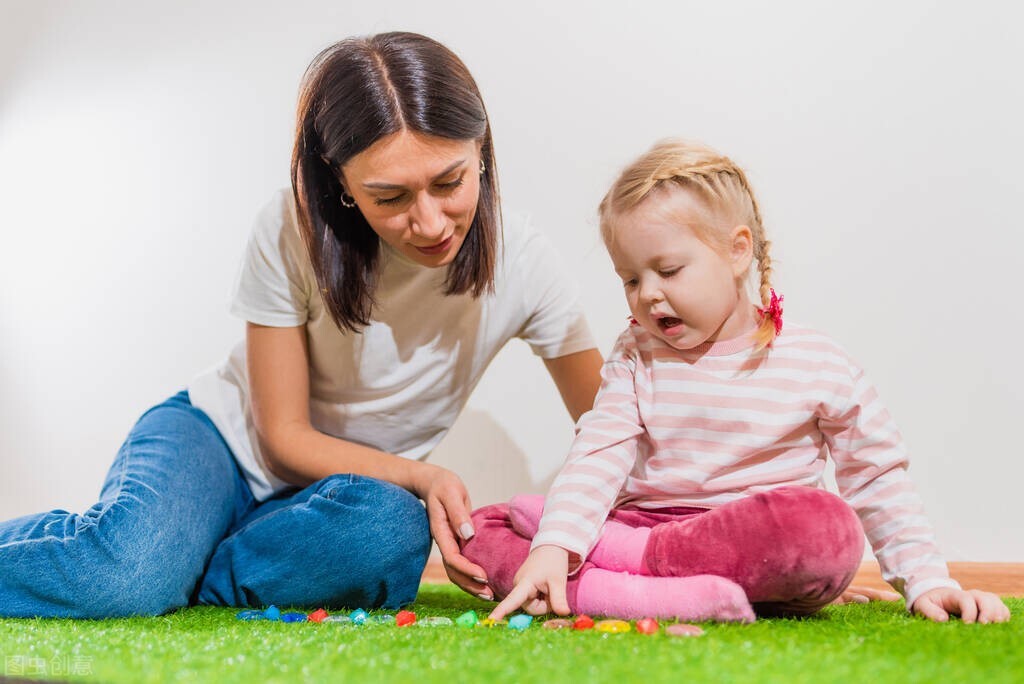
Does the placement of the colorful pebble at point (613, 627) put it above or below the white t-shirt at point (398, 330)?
below

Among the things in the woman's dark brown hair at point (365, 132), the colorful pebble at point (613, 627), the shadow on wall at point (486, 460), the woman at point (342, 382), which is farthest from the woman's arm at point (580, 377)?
the colorful pebble at point (613, 627)

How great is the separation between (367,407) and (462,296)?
0.21 metres

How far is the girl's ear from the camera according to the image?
42.5 inches

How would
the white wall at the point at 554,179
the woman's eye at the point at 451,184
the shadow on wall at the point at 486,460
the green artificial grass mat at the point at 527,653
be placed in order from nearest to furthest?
1. the green artificial grass mat at the point at 527,653
2. the woman's eye at the point at 451,184
3. the white wall at the point at 554,179
4. the shadow on wall at the point at 486,460

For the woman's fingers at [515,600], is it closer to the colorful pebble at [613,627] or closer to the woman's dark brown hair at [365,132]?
the colorful pebble at [613,627]

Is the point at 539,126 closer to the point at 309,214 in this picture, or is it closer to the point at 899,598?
the point at 309,214

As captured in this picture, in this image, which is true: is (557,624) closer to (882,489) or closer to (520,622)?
(520,622)

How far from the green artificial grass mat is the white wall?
710mm

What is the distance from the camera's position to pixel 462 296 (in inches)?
52.7

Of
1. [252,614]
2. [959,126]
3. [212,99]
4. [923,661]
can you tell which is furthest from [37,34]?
[923,661]

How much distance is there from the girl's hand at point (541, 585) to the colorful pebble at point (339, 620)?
0.58ft

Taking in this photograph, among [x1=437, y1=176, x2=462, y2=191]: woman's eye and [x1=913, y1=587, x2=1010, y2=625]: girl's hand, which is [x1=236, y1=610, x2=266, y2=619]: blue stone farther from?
[x1=913, y1=587, x2=1010, y2=625]: girl's hand

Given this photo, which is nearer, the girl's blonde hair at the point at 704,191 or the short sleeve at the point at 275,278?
the girl's blonde hair at the point at 704,191

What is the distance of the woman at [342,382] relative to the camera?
112 centimetres
